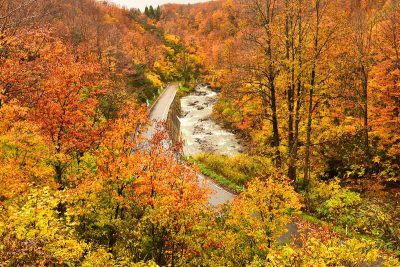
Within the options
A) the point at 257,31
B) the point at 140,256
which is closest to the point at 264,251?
the point at 140,256

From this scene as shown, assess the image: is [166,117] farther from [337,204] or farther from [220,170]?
[337,204]

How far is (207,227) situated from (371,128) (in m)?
18.3

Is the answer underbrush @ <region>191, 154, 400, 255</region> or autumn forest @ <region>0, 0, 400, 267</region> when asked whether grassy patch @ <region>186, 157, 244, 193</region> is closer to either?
underbrush @ <region>191, 154, 400, 255</region>

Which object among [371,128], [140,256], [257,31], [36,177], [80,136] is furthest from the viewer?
[371,128]

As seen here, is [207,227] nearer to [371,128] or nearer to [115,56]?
[371,128]

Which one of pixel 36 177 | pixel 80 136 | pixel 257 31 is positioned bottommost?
pixel 36 177

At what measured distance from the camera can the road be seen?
2301 centimetres

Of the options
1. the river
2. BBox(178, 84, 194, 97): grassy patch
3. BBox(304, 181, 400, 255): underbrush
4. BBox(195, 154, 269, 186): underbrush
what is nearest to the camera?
BBox(304, 181, 400, 255): underbrush

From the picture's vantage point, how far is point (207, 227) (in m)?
14.8

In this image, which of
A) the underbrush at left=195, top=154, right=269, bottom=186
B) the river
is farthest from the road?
the river

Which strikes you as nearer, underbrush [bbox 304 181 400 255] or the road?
underbrush [bbox 304 181 400 255]

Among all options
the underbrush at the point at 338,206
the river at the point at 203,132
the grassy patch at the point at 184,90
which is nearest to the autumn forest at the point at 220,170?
the underbrush at the point at 338,206

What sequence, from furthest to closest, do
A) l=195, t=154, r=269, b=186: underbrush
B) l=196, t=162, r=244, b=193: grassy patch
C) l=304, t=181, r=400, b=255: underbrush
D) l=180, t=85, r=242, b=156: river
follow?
l=180, t=85, r=242, b=156: river
l=195, t=154, r=269, b=186: underbrush
l=196, t=162, r=244, b=193: grassy patch
l=304, t=181, r=400, b=255: underbrush

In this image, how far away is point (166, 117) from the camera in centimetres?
4288
